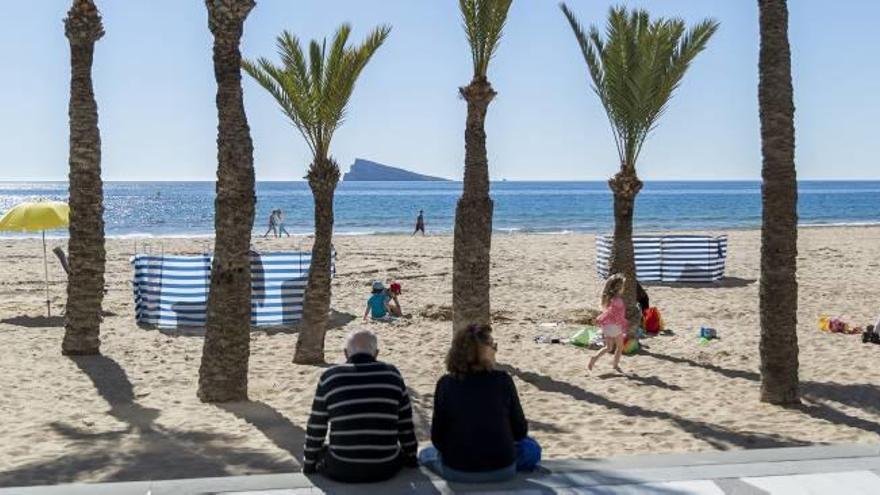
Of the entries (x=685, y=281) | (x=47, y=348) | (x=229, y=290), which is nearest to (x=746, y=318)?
(x=685, y=281)

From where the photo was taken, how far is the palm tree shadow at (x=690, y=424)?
7840mm

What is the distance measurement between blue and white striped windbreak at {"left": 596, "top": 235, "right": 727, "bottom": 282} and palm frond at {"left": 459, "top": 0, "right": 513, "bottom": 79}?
34.4 ft

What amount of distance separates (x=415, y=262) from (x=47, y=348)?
15399 millimetres

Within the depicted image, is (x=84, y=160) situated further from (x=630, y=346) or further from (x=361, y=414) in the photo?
(x=361, y=414)

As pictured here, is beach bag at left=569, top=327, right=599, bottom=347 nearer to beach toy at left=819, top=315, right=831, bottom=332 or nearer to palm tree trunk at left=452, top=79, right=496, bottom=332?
palm tree trunk at left=452, top=79, right=496, bottom=332

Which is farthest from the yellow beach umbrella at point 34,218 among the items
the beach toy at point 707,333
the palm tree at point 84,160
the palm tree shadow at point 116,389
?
the beach toy at point 707,333

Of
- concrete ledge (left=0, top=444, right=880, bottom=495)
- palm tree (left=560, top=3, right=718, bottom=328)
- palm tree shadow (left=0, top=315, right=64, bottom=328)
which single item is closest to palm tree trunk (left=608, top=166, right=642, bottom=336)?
palm tree (left=560, top=3, right=718, bottom=328)

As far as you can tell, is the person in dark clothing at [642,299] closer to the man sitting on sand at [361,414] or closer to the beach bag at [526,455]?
the beach bag at [526,455]

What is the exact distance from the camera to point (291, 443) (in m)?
7.92

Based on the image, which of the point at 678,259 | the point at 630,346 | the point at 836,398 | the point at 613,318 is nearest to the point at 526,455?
the point at 836,398

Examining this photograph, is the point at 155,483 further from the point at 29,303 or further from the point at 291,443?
the point at 29,303

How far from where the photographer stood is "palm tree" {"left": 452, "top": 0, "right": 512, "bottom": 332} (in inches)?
433

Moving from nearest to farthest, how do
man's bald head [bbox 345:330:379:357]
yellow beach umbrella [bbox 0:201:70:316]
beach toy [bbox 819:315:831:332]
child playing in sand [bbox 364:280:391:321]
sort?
man's bald head [bbox 345:330:379:357], beach toy [bbox 819:315:831:332], yellow beach umbrella [bbox 0:201:70:316], child playing in sand [bbox 364:280:391:321]

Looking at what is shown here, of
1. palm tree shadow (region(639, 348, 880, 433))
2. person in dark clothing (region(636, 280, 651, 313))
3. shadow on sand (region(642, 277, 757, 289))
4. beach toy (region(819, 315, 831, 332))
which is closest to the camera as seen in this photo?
palm tree shadow (region(639, 348, 880, 433))
